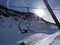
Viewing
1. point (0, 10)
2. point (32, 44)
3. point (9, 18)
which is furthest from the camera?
point (0, 10)

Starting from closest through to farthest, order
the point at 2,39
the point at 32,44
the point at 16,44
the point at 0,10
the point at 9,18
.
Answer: the point at 32,44 → the point at 16,44 → the point at 2,39 → the point at 9,18 → the point at 0,10

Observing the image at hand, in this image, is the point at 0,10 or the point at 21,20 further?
the point at 0,10

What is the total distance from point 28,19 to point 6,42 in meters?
2.61

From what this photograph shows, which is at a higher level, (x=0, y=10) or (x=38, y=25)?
(x=0, y=10)

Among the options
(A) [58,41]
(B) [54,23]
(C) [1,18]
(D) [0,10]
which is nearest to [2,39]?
(A) [58,41]

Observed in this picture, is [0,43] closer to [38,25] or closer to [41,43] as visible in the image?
[41,43]

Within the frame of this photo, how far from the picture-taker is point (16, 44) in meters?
2.30

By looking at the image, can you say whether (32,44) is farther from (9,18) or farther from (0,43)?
(9,18)

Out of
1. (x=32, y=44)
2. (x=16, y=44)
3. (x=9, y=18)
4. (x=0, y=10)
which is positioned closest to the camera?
(x=32, y=44)

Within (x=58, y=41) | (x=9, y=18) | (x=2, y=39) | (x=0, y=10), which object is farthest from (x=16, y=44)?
(x=0, y=10)

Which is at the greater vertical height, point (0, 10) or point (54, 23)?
point (0, 10)

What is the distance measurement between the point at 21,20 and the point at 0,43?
2797mm

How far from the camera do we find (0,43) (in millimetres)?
2305

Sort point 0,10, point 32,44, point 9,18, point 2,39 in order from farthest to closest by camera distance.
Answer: point 0,10 → point 9,18 → point 2,39 → point 32,44
